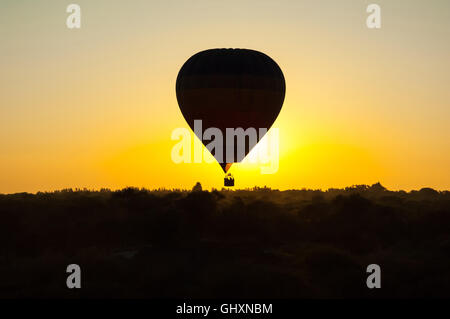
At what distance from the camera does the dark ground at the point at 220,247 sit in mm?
27547

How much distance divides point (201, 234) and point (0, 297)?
1338 cm

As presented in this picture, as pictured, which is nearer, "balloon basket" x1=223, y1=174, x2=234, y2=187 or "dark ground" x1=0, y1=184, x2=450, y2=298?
"dark ground" x1=0, y1=184, x2=450, y2=298

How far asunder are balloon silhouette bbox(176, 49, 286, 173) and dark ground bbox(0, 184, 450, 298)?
493 centimetres

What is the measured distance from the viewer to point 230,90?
50.7 metres

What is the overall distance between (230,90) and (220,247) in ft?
A: 60.6

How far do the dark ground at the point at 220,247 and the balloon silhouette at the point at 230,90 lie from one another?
493 cm

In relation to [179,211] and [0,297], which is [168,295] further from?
[179,211]

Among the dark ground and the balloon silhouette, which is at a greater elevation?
the balloon silhouette

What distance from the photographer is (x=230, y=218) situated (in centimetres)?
4075

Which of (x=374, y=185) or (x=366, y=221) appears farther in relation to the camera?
(x=374, y=185)

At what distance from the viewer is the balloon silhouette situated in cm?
5053

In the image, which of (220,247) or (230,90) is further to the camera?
(230,90)

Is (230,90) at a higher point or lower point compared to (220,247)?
higher
